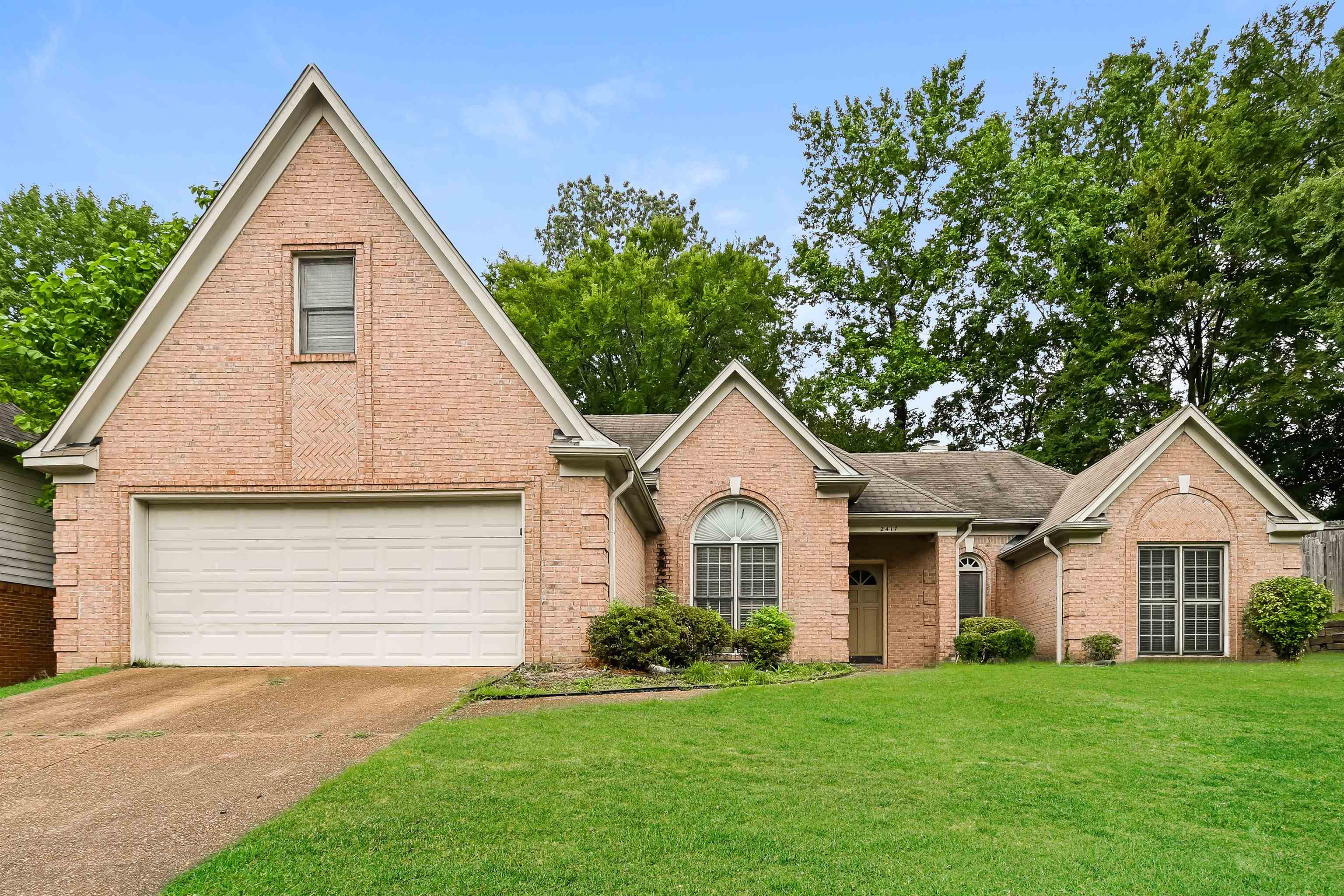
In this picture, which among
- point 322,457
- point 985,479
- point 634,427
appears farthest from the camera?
point 985,479

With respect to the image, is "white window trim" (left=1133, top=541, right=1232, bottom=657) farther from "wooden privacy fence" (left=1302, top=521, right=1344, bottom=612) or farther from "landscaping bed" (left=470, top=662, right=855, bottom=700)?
"landscaping bed" (left=470, top=662, right=855, bottom=700)

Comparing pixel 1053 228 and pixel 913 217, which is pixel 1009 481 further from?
pixel 913 217

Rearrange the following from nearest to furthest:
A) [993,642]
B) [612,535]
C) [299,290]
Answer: [299,290]
[612,535]
[993,642]

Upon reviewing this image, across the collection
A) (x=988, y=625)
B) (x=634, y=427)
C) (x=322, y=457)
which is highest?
(x=634, y=427)

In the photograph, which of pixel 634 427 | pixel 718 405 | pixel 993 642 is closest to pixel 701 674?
pixel 718 405

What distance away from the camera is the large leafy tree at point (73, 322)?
17.4m

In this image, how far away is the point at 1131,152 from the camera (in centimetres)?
3534

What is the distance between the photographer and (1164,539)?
1941cm

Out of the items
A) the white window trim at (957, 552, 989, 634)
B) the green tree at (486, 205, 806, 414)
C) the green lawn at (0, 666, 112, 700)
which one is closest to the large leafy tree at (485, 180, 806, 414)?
the green tree at (486, 205, 806, 414)

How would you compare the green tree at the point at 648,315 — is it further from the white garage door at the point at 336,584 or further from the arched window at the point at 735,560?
the white garage door at the point at 336,584

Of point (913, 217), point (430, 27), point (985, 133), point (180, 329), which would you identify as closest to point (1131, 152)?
point (985, 133)

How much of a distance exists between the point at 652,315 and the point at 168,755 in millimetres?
27290

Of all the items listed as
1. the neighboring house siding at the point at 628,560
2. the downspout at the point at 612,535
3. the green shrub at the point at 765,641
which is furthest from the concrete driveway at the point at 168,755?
the green shrub at the point at 765,641

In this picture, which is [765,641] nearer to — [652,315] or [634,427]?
[634,427]
